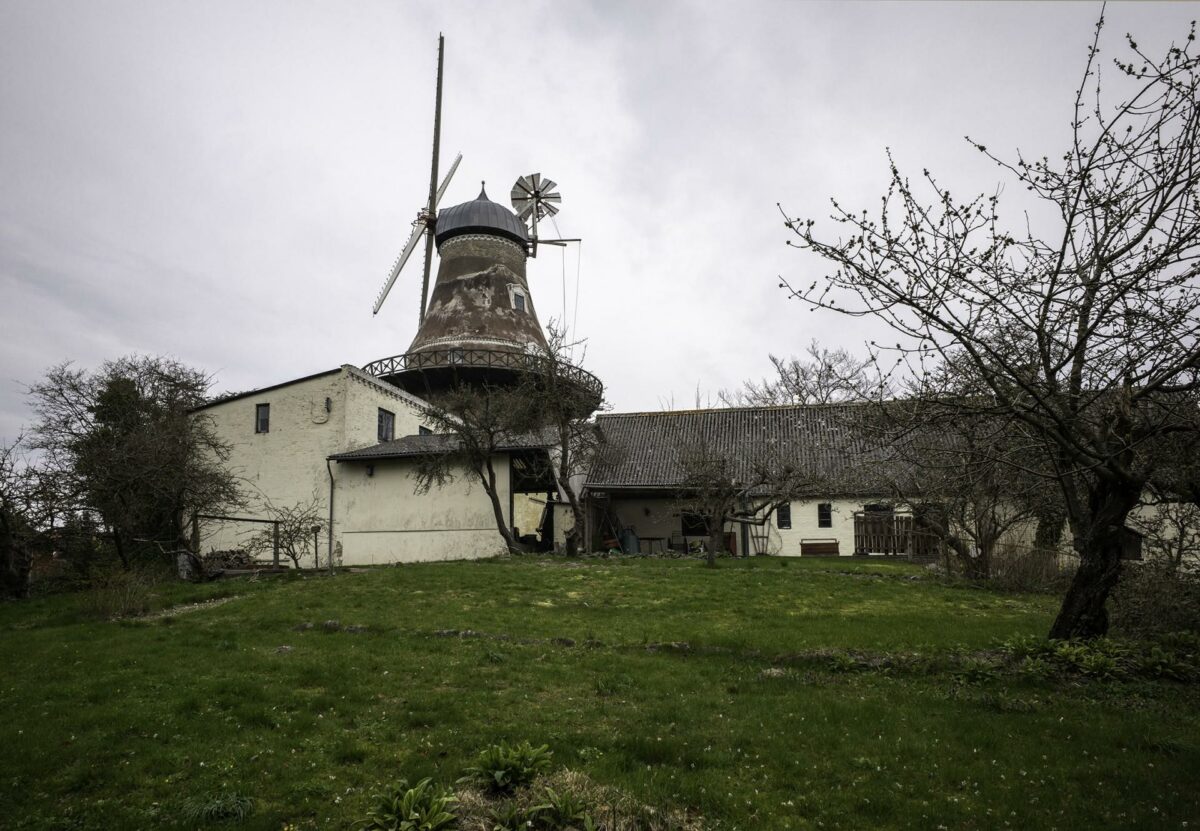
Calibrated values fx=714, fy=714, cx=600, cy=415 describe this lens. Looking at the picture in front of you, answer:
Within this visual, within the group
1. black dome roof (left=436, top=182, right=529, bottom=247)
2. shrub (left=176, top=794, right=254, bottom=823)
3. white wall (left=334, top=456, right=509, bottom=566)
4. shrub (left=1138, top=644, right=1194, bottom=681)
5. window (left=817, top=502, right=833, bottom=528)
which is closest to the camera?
shrub (left=176, top=794, right=254, bottom=823)

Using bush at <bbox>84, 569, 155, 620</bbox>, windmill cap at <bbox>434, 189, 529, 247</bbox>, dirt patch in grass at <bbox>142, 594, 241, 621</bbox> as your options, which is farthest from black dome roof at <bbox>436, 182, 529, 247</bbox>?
bush at <bbox>84, 569, 155, 620</bbox>

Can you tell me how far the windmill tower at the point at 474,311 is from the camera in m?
32.1

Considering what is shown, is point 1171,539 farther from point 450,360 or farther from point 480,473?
point 450,360

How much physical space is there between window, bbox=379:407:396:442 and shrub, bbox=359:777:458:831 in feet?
80.7

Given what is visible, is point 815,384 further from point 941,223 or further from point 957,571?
point 941,223

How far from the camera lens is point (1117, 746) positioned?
6.03m

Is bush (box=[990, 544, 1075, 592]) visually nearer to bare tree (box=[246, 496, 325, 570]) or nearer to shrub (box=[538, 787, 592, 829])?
shrub (box=[538, 787, 592, 829])

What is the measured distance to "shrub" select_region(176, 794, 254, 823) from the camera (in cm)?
496

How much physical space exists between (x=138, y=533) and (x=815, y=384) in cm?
3399

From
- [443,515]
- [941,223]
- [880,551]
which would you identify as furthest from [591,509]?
[941,223]

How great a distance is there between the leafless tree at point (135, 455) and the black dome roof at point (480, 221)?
1460cm

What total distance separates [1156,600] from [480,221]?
32.8 meters

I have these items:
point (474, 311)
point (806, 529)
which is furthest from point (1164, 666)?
point (474, 311)

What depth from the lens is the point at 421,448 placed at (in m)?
25.0
